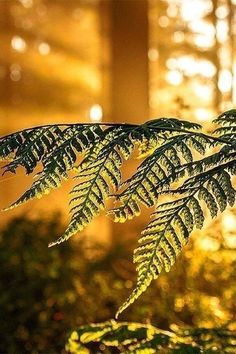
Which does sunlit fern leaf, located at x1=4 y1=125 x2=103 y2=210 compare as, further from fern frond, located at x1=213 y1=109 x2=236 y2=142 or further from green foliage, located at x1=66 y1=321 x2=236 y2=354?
green foliage, located at x1=66 y1=321 x2=236 y2=354

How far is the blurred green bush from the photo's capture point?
3025 millimetres

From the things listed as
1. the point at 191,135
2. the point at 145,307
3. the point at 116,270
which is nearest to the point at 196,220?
the point at 191,135

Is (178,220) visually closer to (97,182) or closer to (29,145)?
(97,182)

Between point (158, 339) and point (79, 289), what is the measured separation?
1.36 m

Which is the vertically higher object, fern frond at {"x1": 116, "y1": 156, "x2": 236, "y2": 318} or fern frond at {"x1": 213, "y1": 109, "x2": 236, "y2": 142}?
fern frond at {"x1": 213, "y1": 109, "x2": 236, "y2": 142}

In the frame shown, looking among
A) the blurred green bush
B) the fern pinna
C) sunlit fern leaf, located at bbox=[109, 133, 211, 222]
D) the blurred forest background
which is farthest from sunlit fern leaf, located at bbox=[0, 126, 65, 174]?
the blurred forest background

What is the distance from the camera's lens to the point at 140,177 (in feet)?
4.35

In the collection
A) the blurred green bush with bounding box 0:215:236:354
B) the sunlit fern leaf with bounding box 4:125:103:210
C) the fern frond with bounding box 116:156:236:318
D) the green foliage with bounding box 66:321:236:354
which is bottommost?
the blurred green bush with bounding box 0:215:236:354

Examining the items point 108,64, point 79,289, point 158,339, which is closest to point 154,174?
point 158,339

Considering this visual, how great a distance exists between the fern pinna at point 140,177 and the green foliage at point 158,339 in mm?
443

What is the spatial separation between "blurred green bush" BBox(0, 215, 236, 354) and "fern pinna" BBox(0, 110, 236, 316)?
1.59 meters

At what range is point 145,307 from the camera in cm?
301

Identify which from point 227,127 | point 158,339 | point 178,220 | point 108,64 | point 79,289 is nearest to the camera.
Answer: point 178,220

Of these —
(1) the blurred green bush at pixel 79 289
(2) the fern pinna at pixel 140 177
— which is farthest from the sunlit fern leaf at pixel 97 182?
(1) the blurred green bush at pixel 79 289
